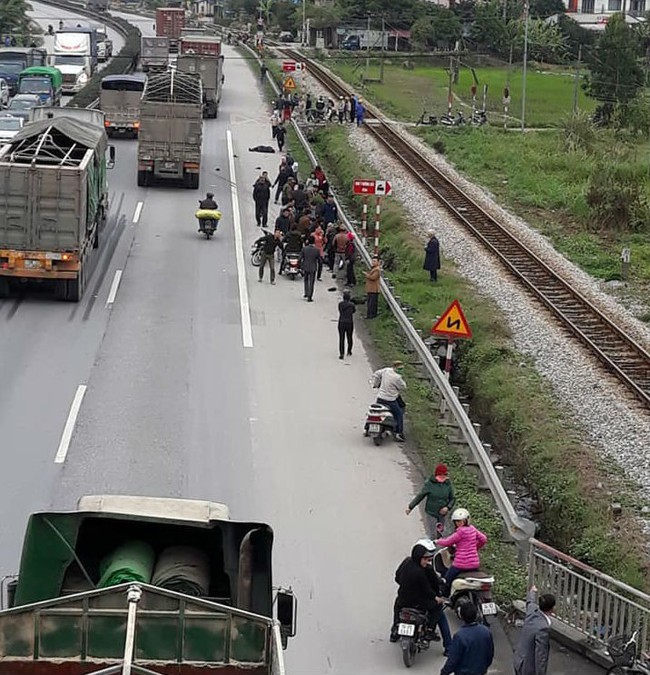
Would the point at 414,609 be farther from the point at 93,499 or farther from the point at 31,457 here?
the point at 31,457

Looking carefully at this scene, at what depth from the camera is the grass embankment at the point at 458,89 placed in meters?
70.8

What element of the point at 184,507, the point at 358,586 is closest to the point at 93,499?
the point at 184,507

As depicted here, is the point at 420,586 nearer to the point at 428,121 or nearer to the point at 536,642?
the point at 536,642

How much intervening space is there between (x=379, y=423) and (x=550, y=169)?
99.0 feet

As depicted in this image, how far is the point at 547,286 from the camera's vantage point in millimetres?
29516

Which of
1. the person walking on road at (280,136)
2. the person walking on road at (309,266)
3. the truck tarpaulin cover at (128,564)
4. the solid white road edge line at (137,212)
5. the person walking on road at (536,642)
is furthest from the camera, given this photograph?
the person walking on road at (280,136)

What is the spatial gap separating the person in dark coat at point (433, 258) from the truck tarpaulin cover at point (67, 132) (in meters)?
7.48

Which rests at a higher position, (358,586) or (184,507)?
(184,507)

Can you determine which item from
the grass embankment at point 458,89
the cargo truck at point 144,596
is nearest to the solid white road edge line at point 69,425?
the cargo truck at point 144,596

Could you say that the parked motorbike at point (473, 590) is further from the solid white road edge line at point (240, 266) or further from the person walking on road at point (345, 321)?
the solid white road edge line at point (240, 266)

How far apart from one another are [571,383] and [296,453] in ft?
18.3

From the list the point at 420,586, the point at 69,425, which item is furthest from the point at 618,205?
the point at 420,586

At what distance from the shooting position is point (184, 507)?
10438 mm

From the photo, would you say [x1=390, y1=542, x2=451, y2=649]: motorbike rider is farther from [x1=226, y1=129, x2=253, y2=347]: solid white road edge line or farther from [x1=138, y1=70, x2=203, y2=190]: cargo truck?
[x1=138, y1=70, x2=203, y2=190]: cargo truck
